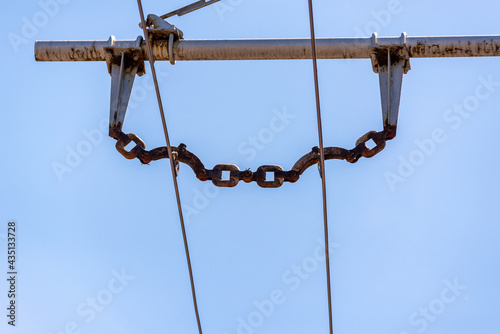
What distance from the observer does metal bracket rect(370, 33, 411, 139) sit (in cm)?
935

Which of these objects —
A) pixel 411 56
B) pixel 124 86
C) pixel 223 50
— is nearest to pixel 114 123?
pixel 124 86

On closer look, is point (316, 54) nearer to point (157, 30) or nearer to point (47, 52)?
point (157, 30)

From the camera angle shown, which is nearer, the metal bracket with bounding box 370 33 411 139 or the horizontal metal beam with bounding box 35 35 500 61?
the metal bracket with bounding box 370 33 411 139

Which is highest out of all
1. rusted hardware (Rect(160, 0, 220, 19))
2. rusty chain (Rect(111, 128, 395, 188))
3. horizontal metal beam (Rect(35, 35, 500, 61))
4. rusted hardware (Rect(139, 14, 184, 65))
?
rusted hardware (Rect(160, 0, 220, 19))

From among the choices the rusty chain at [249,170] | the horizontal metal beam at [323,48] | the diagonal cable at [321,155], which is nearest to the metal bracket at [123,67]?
the horizontal metal beam at [323,48]

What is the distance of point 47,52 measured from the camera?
9.70 meters

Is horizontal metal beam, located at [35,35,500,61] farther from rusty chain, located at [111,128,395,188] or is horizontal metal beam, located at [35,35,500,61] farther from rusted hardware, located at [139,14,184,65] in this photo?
rusty chain, located at [111,128,395,188]

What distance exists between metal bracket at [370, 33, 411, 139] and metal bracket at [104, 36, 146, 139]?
1.88 meters

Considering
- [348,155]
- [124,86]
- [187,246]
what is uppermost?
[124,86]

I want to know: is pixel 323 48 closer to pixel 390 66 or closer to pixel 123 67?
pixel 390 66

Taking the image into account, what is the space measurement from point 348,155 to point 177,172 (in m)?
1.32

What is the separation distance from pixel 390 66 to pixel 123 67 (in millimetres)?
2127

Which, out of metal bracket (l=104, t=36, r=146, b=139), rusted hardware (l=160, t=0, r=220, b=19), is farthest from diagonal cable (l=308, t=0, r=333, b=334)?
metal bracket (l=104, t=36, r=146, b=139)

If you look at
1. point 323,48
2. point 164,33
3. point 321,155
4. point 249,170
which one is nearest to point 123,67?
point 164,33
